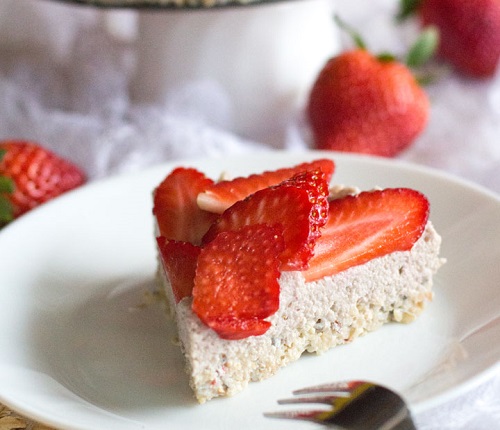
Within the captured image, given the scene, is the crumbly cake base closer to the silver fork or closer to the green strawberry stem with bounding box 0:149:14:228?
the silver fork

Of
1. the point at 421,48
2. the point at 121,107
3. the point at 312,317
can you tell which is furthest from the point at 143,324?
the point at 421,48

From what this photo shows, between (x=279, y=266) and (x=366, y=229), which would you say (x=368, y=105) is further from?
(x=279, y=266)

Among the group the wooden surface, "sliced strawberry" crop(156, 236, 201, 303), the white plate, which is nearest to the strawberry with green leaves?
the white plate

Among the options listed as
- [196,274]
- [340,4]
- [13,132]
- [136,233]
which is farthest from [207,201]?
[340,4]

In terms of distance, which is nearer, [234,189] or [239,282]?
[239,282]

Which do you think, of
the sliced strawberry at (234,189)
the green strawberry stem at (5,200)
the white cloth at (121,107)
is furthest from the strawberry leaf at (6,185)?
the sliced strawberry at (234,189)
